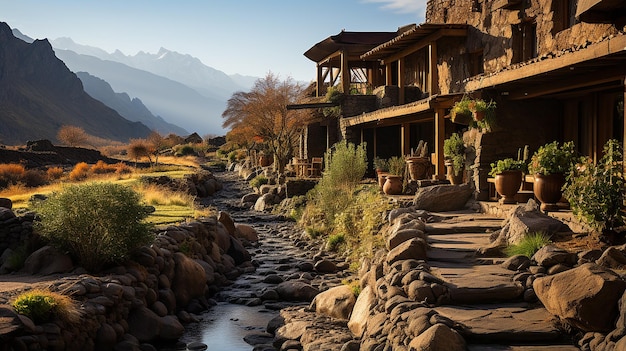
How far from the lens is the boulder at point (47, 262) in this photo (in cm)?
894

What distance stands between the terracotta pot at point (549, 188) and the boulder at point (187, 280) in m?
5.65

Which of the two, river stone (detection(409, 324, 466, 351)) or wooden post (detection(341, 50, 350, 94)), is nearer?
river stone (detection(409, 324, 466, 351))

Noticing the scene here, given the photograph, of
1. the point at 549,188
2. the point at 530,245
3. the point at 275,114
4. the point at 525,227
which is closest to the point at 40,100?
the point at 275,114

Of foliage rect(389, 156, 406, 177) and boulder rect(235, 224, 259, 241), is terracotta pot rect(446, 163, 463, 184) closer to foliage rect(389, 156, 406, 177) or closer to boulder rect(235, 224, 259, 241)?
foliage rect(389, 156, 406, 177)

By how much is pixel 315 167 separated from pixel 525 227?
17.1 metres

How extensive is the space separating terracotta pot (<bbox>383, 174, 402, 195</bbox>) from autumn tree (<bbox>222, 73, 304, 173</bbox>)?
1394 cm

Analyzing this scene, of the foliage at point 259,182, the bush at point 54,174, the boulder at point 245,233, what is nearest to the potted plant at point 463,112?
the boulder at point 245,233

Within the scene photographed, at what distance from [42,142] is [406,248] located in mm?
32865

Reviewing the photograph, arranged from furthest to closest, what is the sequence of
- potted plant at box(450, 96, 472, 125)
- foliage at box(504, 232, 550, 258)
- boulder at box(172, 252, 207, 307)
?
potted plant at box(450, 96, 472, 125) → boulder at box(172, 252, 207, 307) → foliage at box(504, 232, 550, 258)

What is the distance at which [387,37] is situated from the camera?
28.9 meters

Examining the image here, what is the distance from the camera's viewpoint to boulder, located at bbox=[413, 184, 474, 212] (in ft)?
39.8

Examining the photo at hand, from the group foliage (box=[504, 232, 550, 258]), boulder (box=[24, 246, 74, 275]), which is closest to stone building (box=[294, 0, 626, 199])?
foliage (box=[504, 232, 550, 258])

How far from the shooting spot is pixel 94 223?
30.1ft

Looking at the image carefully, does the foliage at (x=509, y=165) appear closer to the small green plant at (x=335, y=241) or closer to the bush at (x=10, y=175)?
the small green plant at (x=335, y=241)
